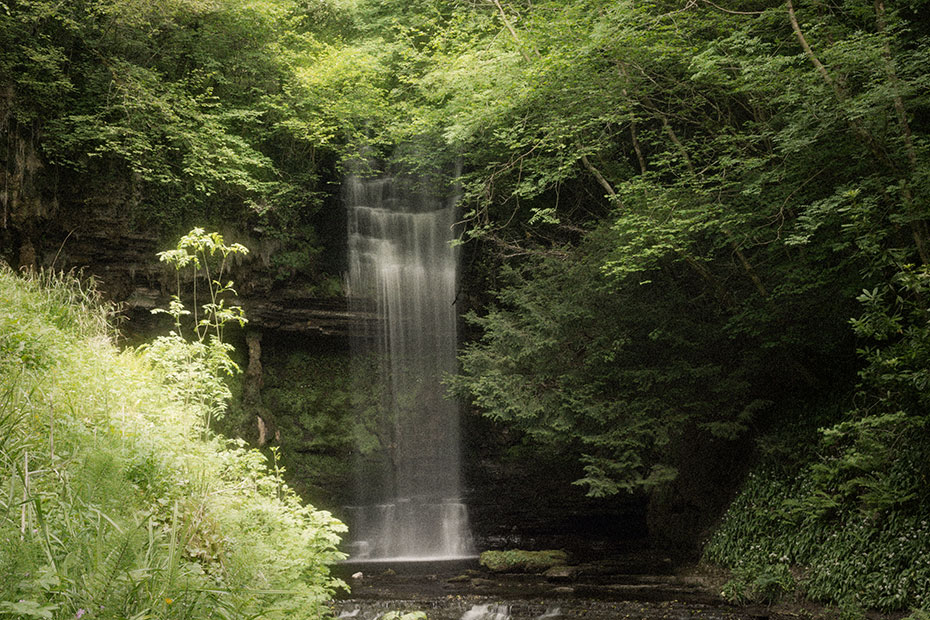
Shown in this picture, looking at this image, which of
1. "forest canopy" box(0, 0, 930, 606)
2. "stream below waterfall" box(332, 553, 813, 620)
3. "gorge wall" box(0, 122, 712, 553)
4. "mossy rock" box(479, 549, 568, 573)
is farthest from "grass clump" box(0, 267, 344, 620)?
"mossy rock" box(479, 549, 568, 573)

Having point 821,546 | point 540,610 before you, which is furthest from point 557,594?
point 821,546

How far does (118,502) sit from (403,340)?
41.9ft

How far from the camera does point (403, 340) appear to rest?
15.3 m

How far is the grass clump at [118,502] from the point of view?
190 centimetres

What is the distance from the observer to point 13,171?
10.1m

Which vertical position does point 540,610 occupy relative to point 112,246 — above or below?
below

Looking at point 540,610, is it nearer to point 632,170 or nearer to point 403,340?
point 632,170

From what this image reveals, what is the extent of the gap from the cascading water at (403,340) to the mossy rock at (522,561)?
3.48 m

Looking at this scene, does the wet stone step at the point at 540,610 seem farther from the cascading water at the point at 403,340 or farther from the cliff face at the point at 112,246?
the cliff face at the point at 112,246

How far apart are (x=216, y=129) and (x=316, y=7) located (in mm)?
5249

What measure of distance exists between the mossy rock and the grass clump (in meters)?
7.02

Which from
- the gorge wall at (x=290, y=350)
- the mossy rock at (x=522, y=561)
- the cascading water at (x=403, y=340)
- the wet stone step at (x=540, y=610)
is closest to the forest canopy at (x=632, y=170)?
the gorge wall at (x=290, y=350)

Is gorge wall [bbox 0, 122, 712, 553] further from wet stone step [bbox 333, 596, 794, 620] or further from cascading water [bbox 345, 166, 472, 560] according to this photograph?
wet stone step [bbox 333, 596, 794, 620]

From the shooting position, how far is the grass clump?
6.25 ft
